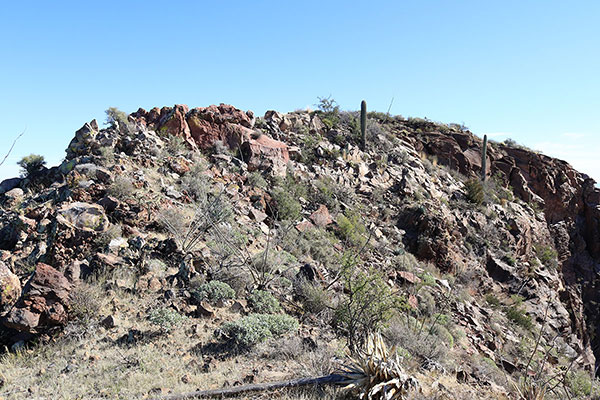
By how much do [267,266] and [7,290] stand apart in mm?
4638

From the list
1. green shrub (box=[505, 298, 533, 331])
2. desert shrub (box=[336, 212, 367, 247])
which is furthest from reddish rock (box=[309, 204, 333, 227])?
green shrub (box=[505, 298, 533, 331])

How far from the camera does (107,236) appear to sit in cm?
732

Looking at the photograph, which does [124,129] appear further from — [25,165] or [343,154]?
[343,154]

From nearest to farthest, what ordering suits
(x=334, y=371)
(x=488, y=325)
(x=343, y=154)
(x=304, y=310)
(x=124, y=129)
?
(x=334, y=371) < (x=304, y=310) < (x=488, y=325) < (x=124, y=129) < (x=343, y=154)

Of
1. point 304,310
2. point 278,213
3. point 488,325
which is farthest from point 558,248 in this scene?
point 304,310

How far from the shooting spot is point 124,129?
12242mm

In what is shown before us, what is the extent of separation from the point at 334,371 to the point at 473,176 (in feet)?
68.2

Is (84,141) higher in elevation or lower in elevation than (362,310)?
higher

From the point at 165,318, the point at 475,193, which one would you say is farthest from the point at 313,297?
the point at 475,193

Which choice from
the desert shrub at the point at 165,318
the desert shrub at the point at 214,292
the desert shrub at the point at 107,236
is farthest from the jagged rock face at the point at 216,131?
the desert shrub at the point at 165,318

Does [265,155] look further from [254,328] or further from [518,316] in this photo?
[518,316]

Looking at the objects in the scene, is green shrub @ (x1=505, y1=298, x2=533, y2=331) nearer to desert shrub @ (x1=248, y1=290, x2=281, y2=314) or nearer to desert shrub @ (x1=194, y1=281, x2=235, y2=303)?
desert shrub @ (x1=248, y1=290, x2=281, y2=314)

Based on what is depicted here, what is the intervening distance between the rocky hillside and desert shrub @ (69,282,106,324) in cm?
3

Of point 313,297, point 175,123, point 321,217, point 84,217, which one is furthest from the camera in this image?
point 175,123
